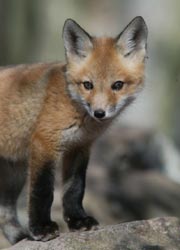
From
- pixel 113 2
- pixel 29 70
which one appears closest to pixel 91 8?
pixel 113 2

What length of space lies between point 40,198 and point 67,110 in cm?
101

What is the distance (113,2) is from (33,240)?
16.0 meters

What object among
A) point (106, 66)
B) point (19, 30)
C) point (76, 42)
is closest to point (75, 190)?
point (106, 66)

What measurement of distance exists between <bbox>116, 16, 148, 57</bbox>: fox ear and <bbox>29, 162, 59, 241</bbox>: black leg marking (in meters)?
1.60

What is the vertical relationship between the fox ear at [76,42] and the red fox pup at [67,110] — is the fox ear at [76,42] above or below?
above

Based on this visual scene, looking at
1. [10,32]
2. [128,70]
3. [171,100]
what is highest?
[128,70]

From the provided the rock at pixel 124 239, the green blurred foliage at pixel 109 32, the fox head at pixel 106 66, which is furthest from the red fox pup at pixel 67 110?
the green blurred foliage at pixel 109 32

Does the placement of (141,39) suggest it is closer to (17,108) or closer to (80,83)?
(80,83)

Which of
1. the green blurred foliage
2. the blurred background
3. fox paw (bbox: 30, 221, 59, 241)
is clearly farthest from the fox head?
the green blurred foliage

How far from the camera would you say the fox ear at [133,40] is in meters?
8.34

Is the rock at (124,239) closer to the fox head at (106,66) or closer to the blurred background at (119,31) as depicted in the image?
the fox head at (106,66)

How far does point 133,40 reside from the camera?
841 cm

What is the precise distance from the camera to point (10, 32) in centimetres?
2314

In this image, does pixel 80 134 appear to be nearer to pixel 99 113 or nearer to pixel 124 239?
pixel 99 113
